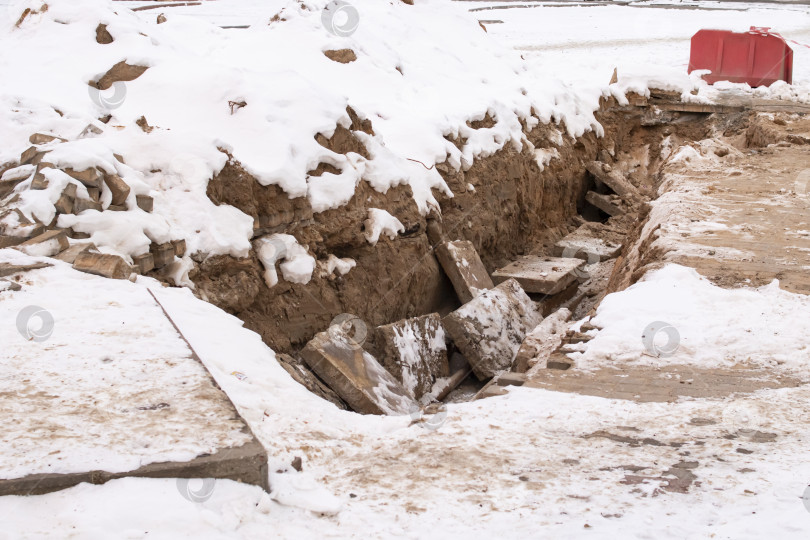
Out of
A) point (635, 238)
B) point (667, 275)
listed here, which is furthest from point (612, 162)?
point (667, 275)

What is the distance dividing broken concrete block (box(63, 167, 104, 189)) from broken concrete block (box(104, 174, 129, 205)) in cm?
10

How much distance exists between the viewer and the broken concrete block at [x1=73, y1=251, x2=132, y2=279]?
508 centimetres

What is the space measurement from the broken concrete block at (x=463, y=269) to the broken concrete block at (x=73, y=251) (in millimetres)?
3806

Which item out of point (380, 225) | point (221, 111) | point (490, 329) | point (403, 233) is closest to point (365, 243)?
point (380, 225)

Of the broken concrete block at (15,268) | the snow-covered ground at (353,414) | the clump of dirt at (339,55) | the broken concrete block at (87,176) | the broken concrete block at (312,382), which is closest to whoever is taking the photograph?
the snow-covered ground at (353,414)

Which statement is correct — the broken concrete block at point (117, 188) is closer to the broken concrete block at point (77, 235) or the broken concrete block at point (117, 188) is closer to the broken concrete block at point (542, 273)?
the broken concrete block at point (77, 235)

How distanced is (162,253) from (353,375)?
1.66 m

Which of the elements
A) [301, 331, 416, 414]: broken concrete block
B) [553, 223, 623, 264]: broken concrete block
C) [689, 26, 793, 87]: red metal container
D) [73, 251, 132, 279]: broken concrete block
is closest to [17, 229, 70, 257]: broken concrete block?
[73, 251, 132, 279]: broken concrete block

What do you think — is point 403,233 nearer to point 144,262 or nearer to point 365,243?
point 365,243

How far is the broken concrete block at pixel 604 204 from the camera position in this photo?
1209 centimetres

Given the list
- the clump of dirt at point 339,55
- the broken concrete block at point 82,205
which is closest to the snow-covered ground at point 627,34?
the clump of dirt at point 339,55

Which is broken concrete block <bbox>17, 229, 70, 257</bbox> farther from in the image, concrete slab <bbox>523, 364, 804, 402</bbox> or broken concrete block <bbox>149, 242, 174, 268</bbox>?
concrete slab <bbox>523, 364, 804, 402</bbox>

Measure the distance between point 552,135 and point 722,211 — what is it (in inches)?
153

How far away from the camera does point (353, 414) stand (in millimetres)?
4570
